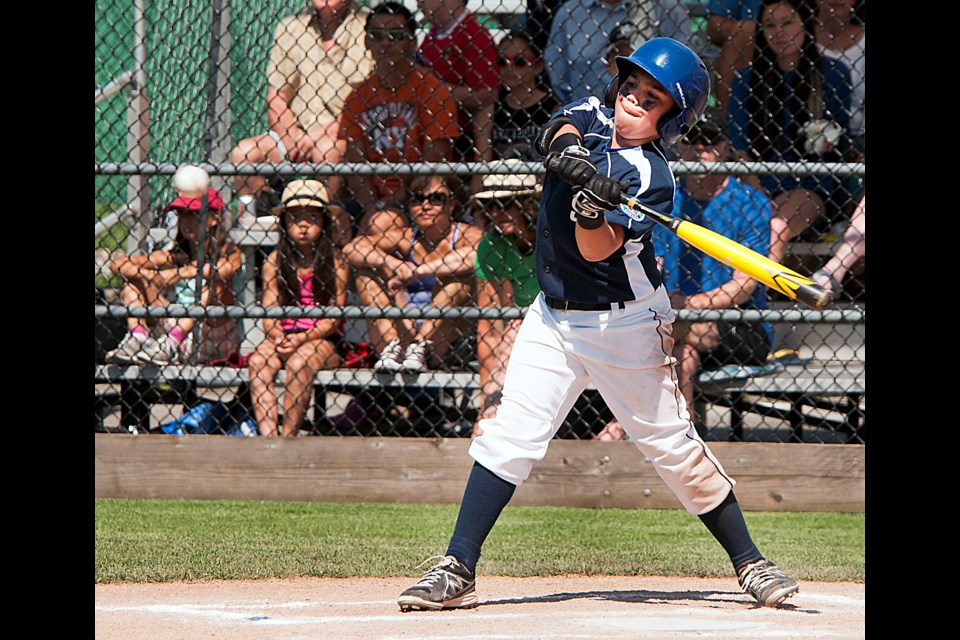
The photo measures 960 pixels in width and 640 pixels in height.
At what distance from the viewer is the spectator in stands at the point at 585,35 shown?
18.5 feet

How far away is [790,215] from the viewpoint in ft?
18.3

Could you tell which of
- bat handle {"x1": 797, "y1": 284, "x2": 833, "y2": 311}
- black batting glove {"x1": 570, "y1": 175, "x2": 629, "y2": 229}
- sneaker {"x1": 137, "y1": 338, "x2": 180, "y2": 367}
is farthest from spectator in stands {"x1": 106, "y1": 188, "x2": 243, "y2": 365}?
bat handle {"x1": 797, "y1": 284, "x2": 833, "y2": 311}

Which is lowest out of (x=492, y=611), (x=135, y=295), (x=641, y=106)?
(x=492, y=611)

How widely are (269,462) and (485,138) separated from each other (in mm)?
1910

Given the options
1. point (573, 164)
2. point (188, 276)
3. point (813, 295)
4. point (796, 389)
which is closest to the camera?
point (813, 295)

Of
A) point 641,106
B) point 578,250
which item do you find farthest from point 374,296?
point 641,106

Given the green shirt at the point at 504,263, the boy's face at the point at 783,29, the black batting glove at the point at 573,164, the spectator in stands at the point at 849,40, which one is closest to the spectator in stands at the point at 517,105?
the green shirt at the point at 504,263

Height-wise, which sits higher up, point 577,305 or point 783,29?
point 783,29

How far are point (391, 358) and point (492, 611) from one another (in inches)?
87.2

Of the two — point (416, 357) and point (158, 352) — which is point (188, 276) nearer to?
point (158, 352)

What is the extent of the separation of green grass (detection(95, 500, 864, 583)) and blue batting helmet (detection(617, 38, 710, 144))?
5.46 ft

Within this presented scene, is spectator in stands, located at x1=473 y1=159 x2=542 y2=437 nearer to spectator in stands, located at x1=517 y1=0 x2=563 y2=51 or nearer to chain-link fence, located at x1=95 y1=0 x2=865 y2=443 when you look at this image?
chain-link fence, located at x1=95 y1=0 x2=865 y2=443

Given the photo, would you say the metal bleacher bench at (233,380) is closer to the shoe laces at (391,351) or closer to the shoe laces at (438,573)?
the shoe laces at (391,351)

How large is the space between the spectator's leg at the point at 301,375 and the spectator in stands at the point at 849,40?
2.80 m
